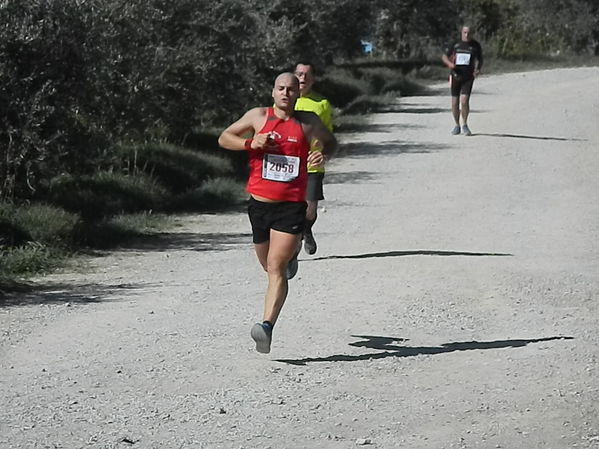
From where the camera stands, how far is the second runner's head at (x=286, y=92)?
8.75 meters

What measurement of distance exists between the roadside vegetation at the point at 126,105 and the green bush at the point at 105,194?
0.03 metres

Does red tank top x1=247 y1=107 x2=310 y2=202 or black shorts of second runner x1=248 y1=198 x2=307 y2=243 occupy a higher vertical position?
red tank top x1=247 y1=107 x2=310 y2=202

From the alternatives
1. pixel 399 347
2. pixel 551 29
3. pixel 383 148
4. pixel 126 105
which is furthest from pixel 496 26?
pixel 399 347

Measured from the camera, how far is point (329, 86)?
38.9 metres

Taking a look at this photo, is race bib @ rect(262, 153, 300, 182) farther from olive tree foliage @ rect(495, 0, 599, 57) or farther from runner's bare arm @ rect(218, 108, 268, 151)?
olive tree foliage @ rect(495, 0, 599, 57)

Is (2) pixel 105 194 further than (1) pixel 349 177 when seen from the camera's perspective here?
No

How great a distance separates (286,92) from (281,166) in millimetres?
465

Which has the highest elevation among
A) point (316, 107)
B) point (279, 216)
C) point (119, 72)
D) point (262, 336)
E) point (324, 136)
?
point (324, 136)

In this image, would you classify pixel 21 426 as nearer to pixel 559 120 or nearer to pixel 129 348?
pixel 129 348

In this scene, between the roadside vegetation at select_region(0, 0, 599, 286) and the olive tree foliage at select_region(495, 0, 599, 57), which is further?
the olive tree foliage at select_region(495, 0, 599, 57)

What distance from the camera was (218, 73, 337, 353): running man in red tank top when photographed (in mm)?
8750

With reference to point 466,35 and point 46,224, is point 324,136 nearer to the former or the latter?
point 46,224

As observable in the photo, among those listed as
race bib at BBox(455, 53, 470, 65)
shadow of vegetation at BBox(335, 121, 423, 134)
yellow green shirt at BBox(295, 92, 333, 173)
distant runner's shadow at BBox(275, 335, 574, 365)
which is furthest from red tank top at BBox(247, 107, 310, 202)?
shadow of vegetation at BBox(335, 121, 423, 134)

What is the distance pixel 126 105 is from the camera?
18.9 metres
